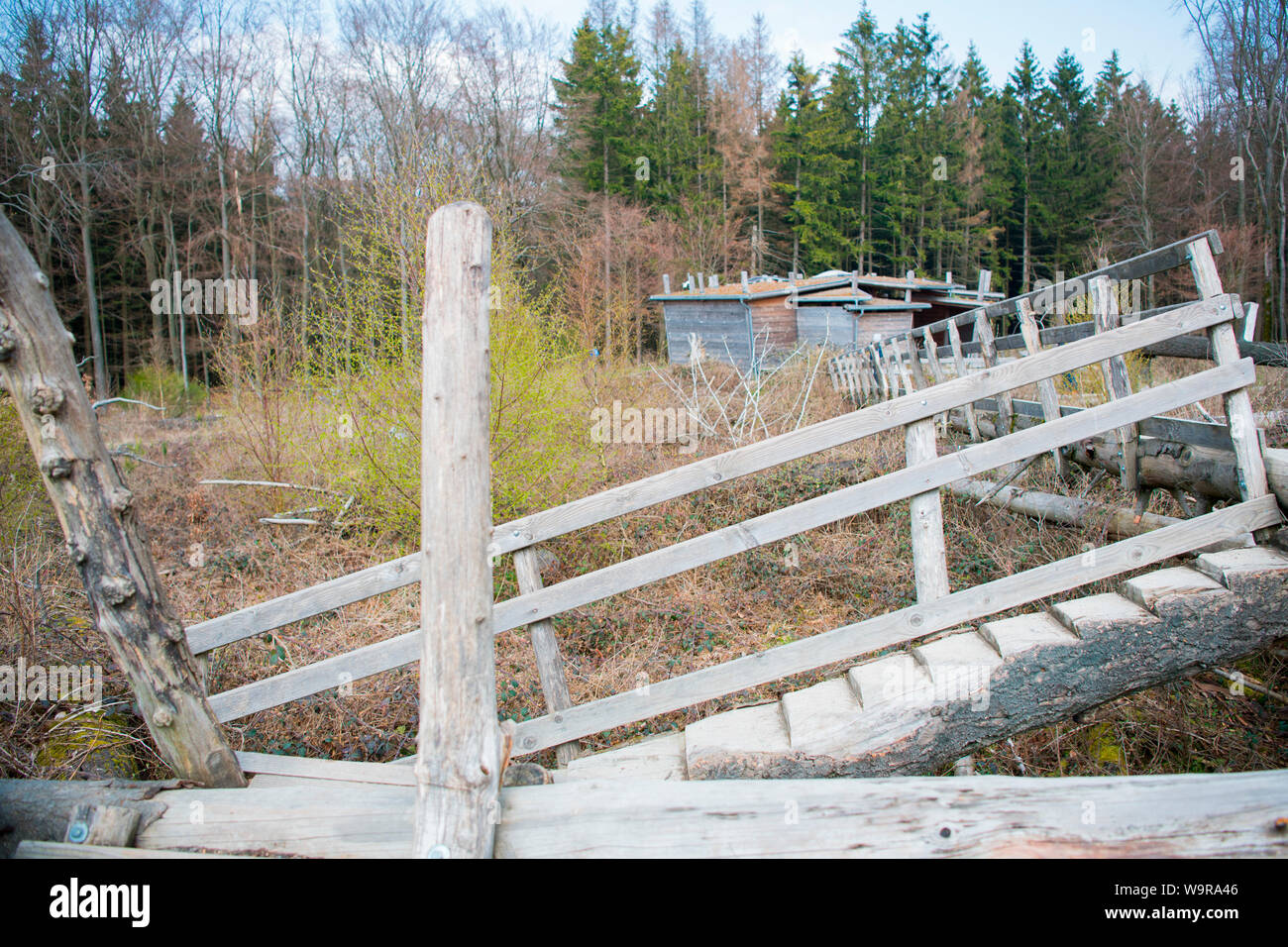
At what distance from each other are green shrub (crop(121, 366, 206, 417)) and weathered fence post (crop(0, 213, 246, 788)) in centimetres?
1939

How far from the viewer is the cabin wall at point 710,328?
21.9 metres

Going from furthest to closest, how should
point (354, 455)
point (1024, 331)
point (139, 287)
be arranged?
point (139, 287)
point (354, 455)
point (1024, 331)

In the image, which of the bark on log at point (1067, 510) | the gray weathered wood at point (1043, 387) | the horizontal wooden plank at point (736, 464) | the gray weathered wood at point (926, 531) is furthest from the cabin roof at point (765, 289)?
the gray weathered wood at point (926, 531)

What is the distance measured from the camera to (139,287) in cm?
2669

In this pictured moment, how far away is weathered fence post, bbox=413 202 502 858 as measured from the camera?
213 centimetres

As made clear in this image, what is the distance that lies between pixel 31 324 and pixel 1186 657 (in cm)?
482

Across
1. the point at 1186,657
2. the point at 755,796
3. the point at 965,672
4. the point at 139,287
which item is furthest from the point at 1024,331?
the point at 139,287

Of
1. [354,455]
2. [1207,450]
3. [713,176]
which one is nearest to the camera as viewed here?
[1207,450]

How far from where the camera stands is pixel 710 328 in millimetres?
22797

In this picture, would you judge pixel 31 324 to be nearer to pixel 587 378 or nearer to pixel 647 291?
pixel 587 378

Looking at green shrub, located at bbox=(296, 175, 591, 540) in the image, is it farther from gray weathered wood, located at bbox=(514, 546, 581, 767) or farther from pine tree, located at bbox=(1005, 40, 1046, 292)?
pine tree, located at bbox=(1005, 40, 1046, 292)

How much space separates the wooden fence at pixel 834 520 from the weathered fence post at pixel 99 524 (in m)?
0.94

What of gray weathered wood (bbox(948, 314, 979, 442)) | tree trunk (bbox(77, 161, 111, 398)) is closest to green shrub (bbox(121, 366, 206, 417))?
tree trunk (bbox(77, 161, 111, 398))
